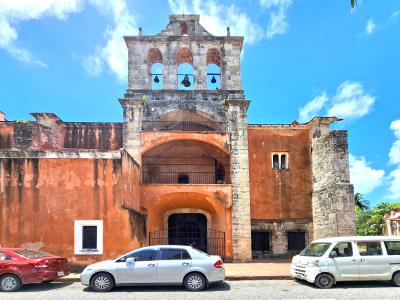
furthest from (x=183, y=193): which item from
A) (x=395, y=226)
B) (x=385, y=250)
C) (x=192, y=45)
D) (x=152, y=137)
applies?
(x=395, y=226)

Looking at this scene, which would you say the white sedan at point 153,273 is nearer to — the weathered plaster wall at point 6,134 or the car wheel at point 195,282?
the car wheel at point 195,282

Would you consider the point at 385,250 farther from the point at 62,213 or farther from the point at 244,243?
the point at 62,213

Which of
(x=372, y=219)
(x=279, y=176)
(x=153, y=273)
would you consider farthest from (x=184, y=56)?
(x=372, y=219)

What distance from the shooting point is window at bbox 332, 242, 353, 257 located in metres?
11.2

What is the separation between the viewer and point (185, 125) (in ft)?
73.4

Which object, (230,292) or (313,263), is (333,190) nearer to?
(313,263)

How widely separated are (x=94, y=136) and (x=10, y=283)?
12446 mm

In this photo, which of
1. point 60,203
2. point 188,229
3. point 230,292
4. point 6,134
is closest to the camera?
point 230,292

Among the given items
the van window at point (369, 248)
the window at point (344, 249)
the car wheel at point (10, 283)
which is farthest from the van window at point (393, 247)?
the car wheel at point (10, 283)

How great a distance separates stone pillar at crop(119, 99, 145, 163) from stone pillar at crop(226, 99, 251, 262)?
469 cm

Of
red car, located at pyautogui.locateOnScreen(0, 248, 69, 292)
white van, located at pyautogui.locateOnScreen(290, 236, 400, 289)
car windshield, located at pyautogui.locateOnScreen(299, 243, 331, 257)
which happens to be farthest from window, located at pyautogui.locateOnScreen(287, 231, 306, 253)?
red car, located at pyautogui.locateOnScreen(0, 248, 69, 292)

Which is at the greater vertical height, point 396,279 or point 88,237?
point 88,237

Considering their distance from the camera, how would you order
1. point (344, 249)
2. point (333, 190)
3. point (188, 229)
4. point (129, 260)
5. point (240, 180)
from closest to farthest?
point (129, 260) < point (344, 249) < point (333, 190) < point (240, 180) < point (188, 229)

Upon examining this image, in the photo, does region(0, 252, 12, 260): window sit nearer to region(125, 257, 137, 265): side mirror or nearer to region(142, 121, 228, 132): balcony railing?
region(125, 257, 137, 265): side mirror
